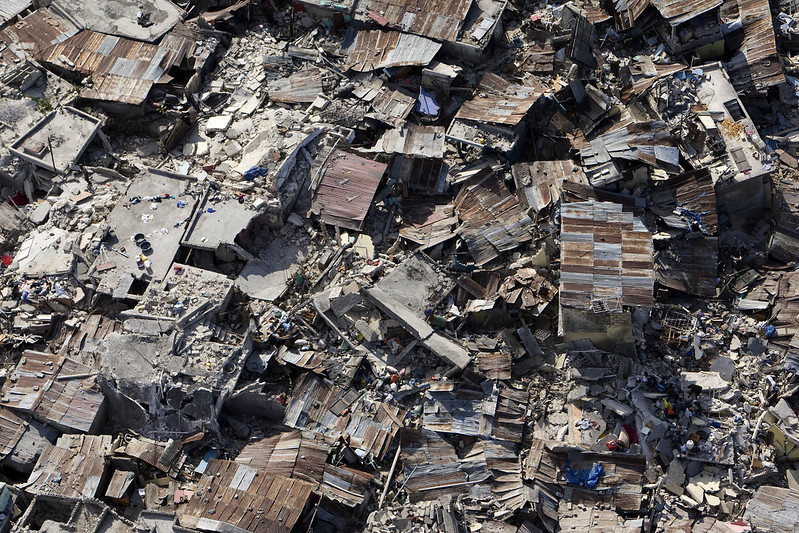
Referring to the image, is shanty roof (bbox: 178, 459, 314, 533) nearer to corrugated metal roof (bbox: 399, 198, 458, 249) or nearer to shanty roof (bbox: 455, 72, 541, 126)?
corrugated metal roof (bbox: 399, 198, 458, 249)

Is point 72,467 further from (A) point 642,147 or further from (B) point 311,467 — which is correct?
(A) point 642,147

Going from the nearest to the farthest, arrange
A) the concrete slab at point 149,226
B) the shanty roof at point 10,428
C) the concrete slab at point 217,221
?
the shanty roof at point 10,428
the concrete slab at point 149,226
the concrete slab at point 217,221

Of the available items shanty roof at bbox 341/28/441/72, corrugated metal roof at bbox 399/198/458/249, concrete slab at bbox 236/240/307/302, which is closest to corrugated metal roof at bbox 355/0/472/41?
shanty roof at bbox 341/28/441/72

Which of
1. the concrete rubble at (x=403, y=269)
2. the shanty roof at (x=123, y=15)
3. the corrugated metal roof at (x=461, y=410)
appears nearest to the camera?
the concrete rubble at (x=403, y=269)

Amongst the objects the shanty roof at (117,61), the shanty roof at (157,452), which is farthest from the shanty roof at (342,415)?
the shanty roof at (117,61)

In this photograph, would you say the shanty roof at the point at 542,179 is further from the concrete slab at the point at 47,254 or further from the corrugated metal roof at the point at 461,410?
the concrete slab at the point at 47,254

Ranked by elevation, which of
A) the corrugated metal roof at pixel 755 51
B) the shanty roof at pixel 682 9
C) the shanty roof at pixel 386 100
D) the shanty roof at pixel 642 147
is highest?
the shanty roof at pixel 682 9

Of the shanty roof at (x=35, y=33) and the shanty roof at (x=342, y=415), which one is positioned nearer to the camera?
the shanty roof at (x=342, y=415)

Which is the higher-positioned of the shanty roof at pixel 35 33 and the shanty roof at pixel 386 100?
the shanty roof at pixel 35 33

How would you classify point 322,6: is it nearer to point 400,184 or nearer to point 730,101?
point 400,184
